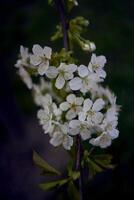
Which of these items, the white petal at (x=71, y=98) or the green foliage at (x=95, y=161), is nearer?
the white petal at (x=71, y=98)

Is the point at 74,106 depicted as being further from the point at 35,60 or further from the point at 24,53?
the point at 24,53

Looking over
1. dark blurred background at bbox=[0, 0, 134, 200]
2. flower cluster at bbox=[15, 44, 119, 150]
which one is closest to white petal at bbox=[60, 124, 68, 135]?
flower cluster at bbox=[15, 44, 119, 150]

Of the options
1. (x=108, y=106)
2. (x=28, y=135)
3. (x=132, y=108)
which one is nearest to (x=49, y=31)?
(x=28, y=135)

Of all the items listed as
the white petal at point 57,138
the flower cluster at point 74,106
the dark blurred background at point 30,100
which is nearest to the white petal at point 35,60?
the flower cluster at point 74,106

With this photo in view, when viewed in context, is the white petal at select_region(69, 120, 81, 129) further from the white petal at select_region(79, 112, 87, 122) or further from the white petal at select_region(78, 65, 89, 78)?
the white petal at select_region(78, 65, 89, 78)

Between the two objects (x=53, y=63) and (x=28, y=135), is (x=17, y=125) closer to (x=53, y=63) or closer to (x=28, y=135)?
(x=28, y=135)

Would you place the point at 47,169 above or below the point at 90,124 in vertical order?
below

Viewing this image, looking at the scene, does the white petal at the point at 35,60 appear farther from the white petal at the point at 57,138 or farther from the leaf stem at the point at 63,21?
the white petal at the point at 57,138
